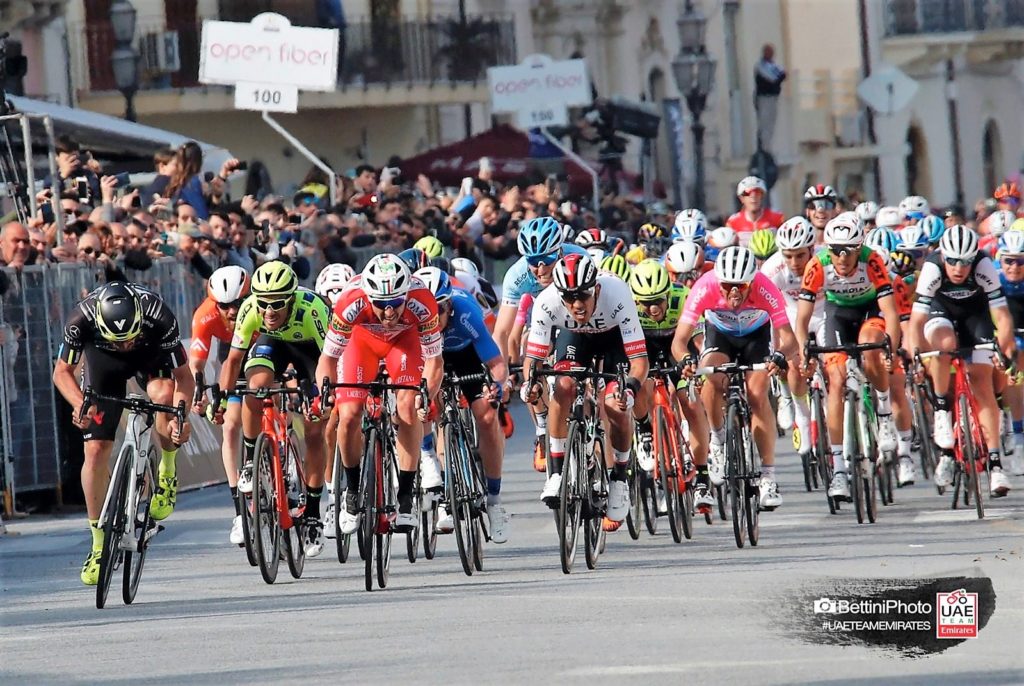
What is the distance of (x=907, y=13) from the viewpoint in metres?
56.2

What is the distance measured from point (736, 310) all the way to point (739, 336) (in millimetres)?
252

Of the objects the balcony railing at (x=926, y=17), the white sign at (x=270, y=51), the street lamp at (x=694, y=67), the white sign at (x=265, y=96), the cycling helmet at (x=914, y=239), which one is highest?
the balcony railing at (x=926, y=17)

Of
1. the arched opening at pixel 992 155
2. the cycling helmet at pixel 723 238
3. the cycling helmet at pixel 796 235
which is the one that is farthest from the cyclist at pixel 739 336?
the arched opening at pixel 992 155

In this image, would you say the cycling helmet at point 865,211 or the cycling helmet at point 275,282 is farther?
the cycling helmet at point 865,211

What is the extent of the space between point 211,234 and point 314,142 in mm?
17488

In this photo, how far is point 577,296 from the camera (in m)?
13.0

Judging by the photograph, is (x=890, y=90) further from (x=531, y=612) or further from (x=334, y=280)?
(x=531, y=612)

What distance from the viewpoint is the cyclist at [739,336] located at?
13969 millimetres

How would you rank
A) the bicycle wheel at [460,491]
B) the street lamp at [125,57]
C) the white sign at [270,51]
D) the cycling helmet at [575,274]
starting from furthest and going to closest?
the street lamp at [125,57], the white sign at [270,51], the cycling helmet at [575,274], the bicycle wheel at [460,491]

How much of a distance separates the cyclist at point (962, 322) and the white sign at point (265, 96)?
23.5 feet

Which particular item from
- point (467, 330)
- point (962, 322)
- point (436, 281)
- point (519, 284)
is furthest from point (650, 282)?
point (962, 322)

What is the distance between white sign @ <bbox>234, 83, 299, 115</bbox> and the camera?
68.0 feet

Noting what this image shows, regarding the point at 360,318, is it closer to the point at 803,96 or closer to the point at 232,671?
the point at 232,671

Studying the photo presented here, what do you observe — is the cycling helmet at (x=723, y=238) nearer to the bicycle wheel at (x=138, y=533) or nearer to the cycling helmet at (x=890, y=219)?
the cycling helmet at (x=890, y=219)
